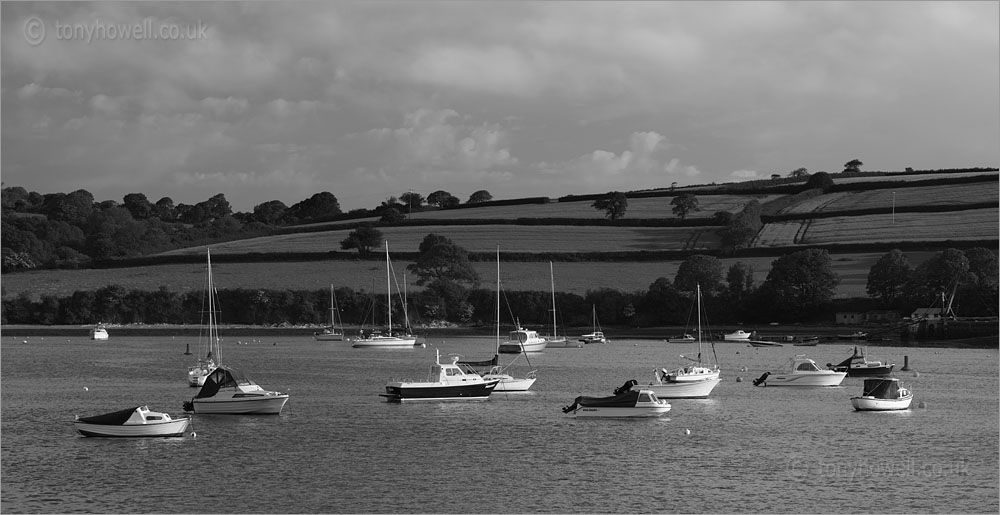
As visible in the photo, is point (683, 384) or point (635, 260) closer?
point (683, 384)

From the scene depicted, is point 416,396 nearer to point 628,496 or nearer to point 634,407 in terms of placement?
point 634,407

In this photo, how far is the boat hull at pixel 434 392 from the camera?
60.7m

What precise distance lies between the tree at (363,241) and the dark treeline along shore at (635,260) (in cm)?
26

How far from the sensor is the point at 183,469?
40062 millimetres

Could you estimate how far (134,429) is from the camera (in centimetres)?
4612

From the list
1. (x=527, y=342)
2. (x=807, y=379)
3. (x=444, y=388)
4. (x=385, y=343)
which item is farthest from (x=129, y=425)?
(x=385, y=343)

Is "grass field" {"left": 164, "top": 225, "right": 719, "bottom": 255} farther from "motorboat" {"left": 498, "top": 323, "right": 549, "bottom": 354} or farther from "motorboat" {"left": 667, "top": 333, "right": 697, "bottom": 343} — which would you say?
"motorboat" {"left": 498, "top": 323, "right": 549, "bottom": 354}

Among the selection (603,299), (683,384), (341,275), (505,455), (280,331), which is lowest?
(505,455)

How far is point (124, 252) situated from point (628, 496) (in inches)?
6387

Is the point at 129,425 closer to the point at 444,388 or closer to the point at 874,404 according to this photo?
the point at 444,388

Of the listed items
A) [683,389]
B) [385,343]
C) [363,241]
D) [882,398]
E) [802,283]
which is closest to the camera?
[882,398]

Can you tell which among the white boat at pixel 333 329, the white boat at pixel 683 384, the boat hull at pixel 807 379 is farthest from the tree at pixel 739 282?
the white boat at pixel 683 384

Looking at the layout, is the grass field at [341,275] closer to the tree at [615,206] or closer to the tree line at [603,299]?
the tree line at [603,299]

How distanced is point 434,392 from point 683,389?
14.4 meters
